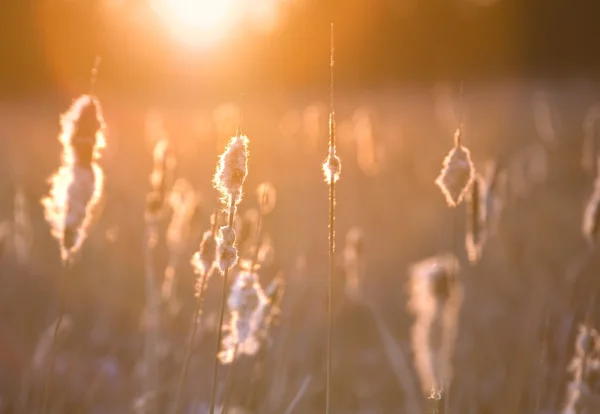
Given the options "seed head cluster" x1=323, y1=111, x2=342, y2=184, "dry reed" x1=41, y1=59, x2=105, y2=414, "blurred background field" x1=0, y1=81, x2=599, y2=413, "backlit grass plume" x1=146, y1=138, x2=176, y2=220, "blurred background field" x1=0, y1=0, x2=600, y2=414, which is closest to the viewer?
"seed head cluster" x1=323, y1=111, x2=342, y2=184

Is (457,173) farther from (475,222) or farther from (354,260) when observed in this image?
(354,260)

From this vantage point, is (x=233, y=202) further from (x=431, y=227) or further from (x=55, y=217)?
(x=431, y=227)

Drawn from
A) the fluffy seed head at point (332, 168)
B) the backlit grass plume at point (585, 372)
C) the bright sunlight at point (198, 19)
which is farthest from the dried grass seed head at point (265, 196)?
the bright sunlight at point (198, 19)

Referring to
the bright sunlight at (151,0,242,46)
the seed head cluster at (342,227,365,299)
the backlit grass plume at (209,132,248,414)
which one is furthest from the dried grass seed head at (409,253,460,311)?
the bright sunlight at (151,0,242,46)

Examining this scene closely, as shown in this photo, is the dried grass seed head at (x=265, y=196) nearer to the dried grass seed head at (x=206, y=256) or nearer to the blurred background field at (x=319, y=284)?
the dried grass seed head at (x=206, y=256)

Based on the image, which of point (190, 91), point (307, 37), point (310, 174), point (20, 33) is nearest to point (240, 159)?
point (310, 174)

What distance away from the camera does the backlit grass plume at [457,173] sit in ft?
5.05

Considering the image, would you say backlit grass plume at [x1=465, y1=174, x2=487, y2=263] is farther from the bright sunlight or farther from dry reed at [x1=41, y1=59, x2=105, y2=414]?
the bright sunlight

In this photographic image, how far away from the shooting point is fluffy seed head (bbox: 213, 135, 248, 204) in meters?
1.33

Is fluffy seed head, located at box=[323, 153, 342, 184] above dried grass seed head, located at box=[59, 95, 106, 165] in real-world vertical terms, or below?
below

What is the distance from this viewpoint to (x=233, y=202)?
4.24 ft

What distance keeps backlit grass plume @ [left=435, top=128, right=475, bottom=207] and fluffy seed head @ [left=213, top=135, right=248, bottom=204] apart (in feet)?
1.59

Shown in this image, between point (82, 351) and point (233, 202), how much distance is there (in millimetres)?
2601

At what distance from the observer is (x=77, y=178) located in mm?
1470
